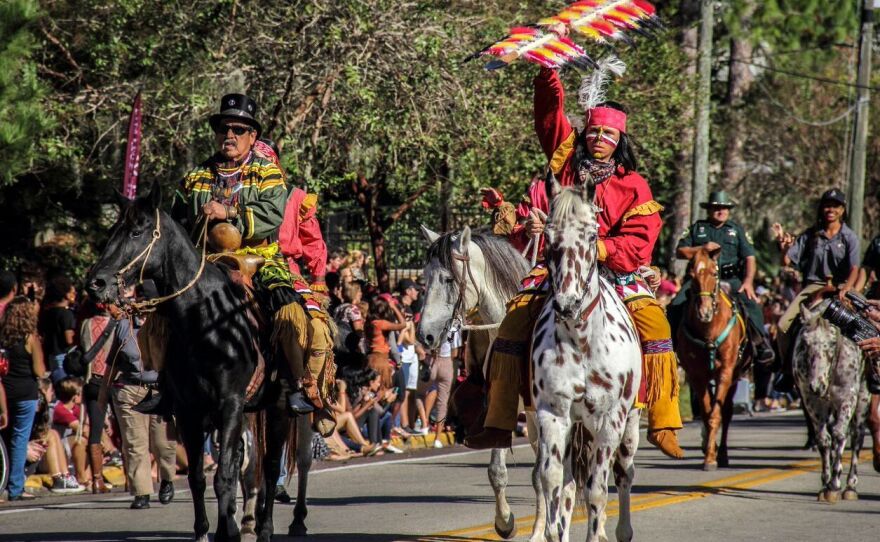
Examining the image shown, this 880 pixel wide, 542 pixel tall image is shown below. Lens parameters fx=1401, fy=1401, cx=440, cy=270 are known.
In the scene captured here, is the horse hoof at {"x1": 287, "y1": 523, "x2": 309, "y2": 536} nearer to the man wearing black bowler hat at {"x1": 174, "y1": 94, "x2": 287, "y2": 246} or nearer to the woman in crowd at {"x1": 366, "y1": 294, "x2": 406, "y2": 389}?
the man wearing black bowler hat at {"x1": 174, "y1": 94, "x2": 287, "y2": 246}

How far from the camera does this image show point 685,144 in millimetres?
28766

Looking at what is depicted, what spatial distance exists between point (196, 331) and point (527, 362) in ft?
7.34

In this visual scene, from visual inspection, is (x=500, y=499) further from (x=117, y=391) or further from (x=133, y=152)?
(x=133, y=152)

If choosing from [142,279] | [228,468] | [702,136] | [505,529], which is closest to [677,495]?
[505,529]

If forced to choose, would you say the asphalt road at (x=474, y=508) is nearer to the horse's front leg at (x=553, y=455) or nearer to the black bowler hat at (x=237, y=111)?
the horse's front leg at (x=553, y=455)

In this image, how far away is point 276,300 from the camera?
9914 mm

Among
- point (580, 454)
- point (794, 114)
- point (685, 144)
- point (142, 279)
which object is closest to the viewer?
point (580, 454)

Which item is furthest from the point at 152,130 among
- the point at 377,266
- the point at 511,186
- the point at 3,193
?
the point at 511,186

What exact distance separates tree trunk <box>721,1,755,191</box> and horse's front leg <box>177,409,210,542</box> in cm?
2926

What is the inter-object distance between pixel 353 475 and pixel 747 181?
30076 mm

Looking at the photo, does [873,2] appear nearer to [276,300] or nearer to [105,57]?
[105,57]

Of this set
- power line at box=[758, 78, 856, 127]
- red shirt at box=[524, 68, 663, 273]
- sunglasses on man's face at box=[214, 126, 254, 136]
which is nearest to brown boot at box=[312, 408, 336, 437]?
sunglasses on man's face at box=[214, 126, 254, 136]

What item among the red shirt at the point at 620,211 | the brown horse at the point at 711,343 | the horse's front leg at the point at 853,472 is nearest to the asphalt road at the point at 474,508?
the horse's front leg at the point at 853,472

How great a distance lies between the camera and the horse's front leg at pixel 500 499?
10266 mm
